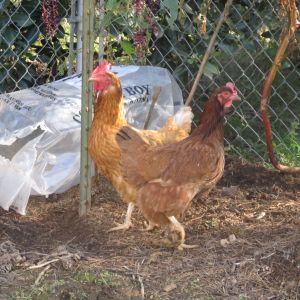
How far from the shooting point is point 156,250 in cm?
305

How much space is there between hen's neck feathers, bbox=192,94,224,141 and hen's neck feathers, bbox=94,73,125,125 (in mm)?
409

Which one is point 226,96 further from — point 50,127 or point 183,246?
point 50,127

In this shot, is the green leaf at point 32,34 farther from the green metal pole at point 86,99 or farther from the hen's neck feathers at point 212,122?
the hen's neck feathers at point 212,122

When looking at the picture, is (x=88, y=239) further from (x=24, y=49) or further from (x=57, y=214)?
(x=24, y=49)

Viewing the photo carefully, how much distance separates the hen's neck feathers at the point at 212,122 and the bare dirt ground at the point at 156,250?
1.34ft

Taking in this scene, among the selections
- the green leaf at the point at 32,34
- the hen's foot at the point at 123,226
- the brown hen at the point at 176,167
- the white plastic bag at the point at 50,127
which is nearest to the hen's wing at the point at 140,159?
the brown hen at the point at 176,167

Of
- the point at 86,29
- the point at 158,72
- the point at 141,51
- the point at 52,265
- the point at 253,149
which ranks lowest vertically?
the point at 253,149

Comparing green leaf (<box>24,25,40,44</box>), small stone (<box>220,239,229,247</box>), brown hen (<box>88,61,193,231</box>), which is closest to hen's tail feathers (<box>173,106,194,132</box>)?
brown hen (<box>88,61,193,231</box>)

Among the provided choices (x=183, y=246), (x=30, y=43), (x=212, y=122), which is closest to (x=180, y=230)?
(x=183, y=246)

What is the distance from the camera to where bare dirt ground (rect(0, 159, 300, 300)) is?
268cm

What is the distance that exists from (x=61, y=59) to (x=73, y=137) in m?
1.11

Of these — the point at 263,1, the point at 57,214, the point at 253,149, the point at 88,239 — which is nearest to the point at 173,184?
the point at 88,239

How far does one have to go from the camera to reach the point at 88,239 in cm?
315

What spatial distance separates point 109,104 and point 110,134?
0.54ft
